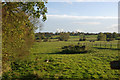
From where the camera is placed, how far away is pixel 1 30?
9695mm

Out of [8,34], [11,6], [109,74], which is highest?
[11,6]

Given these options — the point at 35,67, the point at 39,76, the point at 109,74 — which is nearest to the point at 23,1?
the point at 39,76

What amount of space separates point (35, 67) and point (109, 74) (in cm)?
676

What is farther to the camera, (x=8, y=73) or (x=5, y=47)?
(x=8, y=73)

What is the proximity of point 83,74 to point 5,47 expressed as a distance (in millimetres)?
6457

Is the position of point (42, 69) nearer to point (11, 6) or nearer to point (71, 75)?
point (71, 75)

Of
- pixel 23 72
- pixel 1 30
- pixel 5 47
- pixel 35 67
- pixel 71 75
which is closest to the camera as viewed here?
pixel 1 30

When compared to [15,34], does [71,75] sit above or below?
below

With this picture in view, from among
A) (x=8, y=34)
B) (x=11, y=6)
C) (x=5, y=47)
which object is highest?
Answer: (x=11, y=6)

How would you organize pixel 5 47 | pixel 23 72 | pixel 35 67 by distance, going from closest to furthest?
1. pixel 5 47
2. pixel 23 72
3. pixel 35 67

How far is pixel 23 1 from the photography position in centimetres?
988

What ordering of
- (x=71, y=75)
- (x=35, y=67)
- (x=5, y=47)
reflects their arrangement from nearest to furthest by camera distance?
(x=5, y=47) → (x=71, y=75) → (x=35, y=67)

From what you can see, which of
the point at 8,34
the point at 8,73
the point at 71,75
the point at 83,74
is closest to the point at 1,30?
the point at 8,34

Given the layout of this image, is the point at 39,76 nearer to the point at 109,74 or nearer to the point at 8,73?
the point at 8,73
